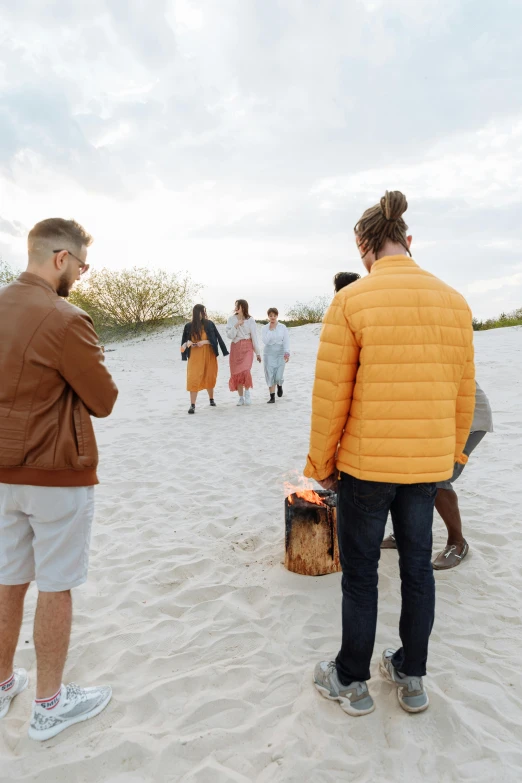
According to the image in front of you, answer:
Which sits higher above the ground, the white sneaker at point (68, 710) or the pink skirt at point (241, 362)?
the pink skirt at point (241, 362)

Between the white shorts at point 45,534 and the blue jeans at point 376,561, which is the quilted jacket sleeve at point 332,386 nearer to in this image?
the blue jeans at point 376,561

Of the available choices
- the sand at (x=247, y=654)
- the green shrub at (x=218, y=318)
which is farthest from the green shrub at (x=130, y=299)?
the sand at (x=247, y=654)

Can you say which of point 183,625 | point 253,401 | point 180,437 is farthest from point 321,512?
point 253,401

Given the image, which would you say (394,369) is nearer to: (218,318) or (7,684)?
(7,684)

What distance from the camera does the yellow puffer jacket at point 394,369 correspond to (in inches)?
71.7

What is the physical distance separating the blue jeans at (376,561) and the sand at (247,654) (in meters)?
0.30

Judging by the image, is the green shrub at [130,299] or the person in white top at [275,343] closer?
the person in white top at [275,343]

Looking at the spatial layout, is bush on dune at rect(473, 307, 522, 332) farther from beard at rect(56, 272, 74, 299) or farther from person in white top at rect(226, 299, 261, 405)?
beard at rect(56, 272, 74, 299)

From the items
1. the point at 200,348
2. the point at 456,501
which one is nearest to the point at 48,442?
the point at 456,501

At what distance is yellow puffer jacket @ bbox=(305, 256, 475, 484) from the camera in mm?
1822

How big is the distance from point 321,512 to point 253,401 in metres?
6.67

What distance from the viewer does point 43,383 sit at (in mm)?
1799

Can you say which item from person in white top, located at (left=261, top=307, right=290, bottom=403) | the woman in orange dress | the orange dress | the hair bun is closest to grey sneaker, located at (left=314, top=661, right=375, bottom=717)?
the hair bun

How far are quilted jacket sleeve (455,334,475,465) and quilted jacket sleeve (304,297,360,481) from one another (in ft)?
1.76
